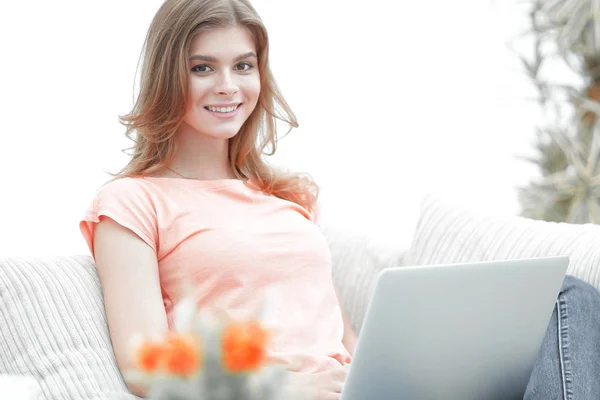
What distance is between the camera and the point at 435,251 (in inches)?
76.2

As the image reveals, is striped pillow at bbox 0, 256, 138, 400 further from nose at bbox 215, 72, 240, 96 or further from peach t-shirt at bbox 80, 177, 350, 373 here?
nose at bbox 215, 72, 240, 96

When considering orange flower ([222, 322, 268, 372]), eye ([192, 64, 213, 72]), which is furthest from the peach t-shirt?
orange flower ([222, 322, 268, 372])

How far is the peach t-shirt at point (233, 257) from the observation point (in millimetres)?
1597

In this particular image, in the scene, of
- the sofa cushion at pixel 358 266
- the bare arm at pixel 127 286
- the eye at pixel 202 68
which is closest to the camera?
the bare arm at pixel 127 286

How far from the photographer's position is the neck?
5.89 feet

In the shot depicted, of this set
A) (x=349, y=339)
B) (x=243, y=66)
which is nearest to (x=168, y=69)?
(x=243, y=66)

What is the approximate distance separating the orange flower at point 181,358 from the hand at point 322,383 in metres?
0.70

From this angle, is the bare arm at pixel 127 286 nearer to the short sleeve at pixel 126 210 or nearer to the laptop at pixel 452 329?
the short sleeve at pixel 126 210

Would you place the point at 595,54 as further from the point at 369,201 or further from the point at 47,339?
the point at 47,339

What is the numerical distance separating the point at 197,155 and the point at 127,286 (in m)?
0.42

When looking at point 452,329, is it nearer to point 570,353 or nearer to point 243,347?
point 570,353

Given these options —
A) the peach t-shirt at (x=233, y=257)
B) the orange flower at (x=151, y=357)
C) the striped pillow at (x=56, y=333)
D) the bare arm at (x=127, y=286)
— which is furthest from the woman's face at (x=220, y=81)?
the orange flower at (x=151, y=357)

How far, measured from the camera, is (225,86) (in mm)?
1694

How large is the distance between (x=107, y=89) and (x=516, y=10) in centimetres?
177
